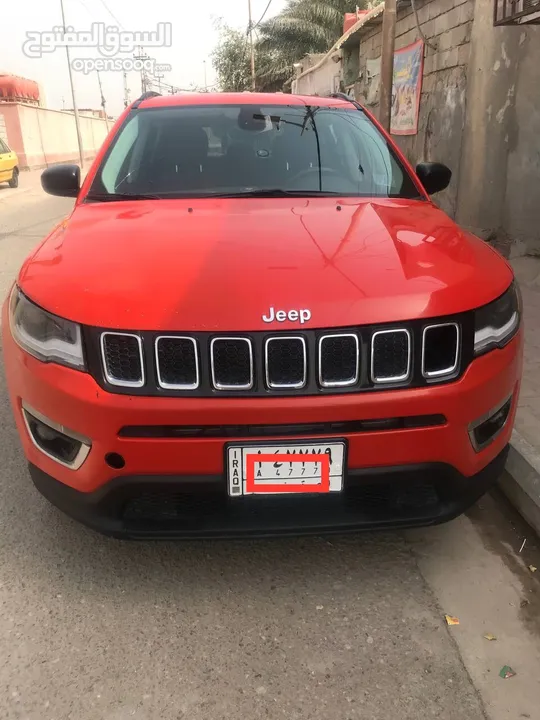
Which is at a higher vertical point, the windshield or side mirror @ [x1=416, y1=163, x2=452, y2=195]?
the windshield

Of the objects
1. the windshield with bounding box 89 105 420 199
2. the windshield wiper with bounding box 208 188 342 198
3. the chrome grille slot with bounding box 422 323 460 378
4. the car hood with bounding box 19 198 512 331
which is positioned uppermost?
the windshield with bounding box 89 105 420 199

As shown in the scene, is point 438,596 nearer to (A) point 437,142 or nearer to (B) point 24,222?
(A) point 437,142

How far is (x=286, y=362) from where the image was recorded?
1845 millimetres

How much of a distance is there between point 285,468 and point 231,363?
363 millimetres

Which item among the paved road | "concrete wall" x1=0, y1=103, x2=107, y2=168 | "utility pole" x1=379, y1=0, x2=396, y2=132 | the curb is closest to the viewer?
the paved road

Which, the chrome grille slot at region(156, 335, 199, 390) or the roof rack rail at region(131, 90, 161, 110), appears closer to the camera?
the chrome grille slot at region(156, 335, 199, 390)

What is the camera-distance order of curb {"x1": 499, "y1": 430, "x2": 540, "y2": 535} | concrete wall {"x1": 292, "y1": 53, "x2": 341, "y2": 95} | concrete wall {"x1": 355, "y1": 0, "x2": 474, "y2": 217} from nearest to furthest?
curb {"x1": 499, "y1": 430, "x2": 540, "y2": 535}
concrete wall {"x1": 355, "y1": 0, "x2": 474, "y2": 217}
concrete wall {"x1": 292, "y1": 53, "x2": 341, "y2": 95}

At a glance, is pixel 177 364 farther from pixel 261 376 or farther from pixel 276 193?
pixel 276 193

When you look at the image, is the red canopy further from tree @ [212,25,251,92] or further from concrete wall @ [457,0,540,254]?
concrete wall @ [457,0,540,254]

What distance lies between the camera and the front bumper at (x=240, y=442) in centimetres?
183

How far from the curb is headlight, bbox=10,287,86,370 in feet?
6.26

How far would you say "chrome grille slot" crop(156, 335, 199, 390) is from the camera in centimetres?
183

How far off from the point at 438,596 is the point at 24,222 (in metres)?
11.5

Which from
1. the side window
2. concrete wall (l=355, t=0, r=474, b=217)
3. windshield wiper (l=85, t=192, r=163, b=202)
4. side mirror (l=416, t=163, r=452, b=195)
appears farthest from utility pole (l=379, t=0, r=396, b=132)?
windshield wiper (l=85, t=192, r=163, b=202)
